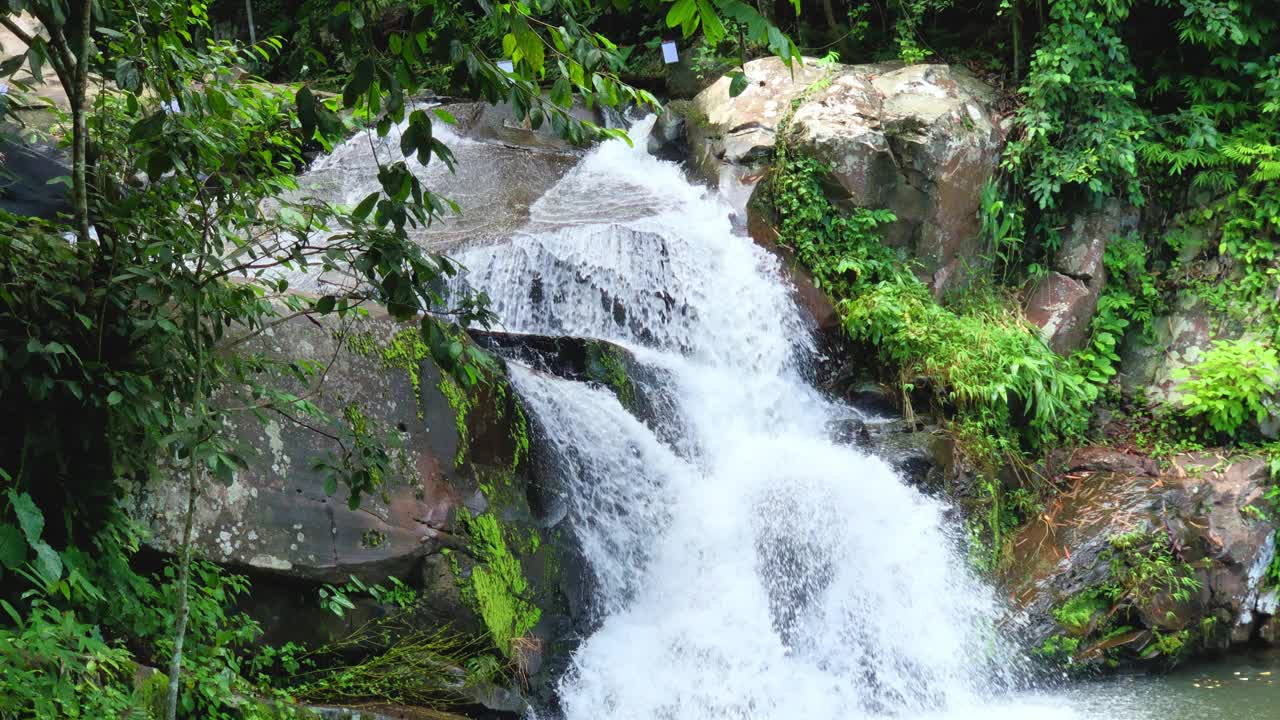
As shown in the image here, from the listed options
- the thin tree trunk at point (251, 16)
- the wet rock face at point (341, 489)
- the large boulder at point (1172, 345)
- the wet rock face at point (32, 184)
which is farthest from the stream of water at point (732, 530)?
the thin tree trunk at point (251, 16)

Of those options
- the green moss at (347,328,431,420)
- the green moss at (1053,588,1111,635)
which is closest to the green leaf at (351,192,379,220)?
the green moss at (347,328,431,420)

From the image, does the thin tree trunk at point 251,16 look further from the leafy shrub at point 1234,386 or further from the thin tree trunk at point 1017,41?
the leafy shrub at point 1234,386

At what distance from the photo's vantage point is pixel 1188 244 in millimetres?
8289

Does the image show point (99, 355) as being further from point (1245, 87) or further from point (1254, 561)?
point (1245, 87)

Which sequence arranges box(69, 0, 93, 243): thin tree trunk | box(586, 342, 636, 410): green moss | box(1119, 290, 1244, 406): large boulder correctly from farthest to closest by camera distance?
1. box(1119, 290, 1244, 406): large boulder
2. box(586, 342, 636, 410): green moss
3. box(69, 0, 93, 243): thin tree trunk

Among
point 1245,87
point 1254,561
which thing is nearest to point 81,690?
point 1254,561

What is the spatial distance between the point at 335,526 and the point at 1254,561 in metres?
6.07

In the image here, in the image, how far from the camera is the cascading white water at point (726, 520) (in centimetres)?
564

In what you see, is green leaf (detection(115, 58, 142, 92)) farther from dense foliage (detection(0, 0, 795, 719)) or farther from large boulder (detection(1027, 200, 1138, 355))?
large boulder (detection(1027, 200, 1138, 355))

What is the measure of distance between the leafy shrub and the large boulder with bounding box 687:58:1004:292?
1960 mm

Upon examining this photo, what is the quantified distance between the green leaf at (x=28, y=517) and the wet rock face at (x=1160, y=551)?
18.5ft

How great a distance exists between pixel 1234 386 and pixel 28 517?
768cm

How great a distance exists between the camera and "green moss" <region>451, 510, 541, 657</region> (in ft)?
16.5

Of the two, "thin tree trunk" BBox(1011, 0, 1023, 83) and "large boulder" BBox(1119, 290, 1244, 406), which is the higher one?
"thin tree trunk" BBox(1011, 0, 1023, 83)
